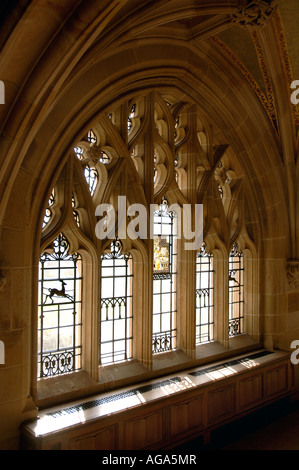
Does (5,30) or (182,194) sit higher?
(5,30)

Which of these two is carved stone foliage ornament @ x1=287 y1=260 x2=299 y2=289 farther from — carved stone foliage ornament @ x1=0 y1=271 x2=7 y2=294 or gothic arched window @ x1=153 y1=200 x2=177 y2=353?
carved stone foliage ornament @ x1=0 y1=271 x2=7 y2=294

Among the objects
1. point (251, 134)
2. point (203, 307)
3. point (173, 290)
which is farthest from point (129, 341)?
point (251, 134)

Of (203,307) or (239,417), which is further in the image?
(203,307)

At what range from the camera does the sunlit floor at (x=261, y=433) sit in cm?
477

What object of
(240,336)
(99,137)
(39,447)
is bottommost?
(39,447)

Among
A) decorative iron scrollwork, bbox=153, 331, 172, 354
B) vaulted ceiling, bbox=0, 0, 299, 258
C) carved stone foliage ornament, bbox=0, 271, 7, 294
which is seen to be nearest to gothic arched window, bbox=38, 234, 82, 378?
carved stone foliage ornament, bbox=0, 271, 7, 294

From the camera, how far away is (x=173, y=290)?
5309 millimetres

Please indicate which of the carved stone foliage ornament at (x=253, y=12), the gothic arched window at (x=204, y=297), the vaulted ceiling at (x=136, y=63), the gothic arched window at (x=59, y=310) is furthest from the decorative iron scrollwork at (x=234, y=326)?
the carved stone foliage ornament at (x=253, y=12)

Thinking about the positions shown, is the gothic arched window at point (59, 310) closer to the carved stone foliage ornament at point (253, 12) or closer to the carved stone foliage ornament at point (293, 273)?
the carved stone foliage ornament at point (253, 12)

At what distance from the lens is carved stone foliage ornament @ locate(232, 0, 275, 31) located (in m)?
3.99

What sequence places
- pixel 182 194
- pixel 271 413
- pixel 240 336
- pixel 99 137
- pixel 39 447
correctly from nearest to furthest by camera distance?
pixel 39 447 → pixel 99 137 → pixel 182 194 → pixel 271 413 → pixel 240 336
